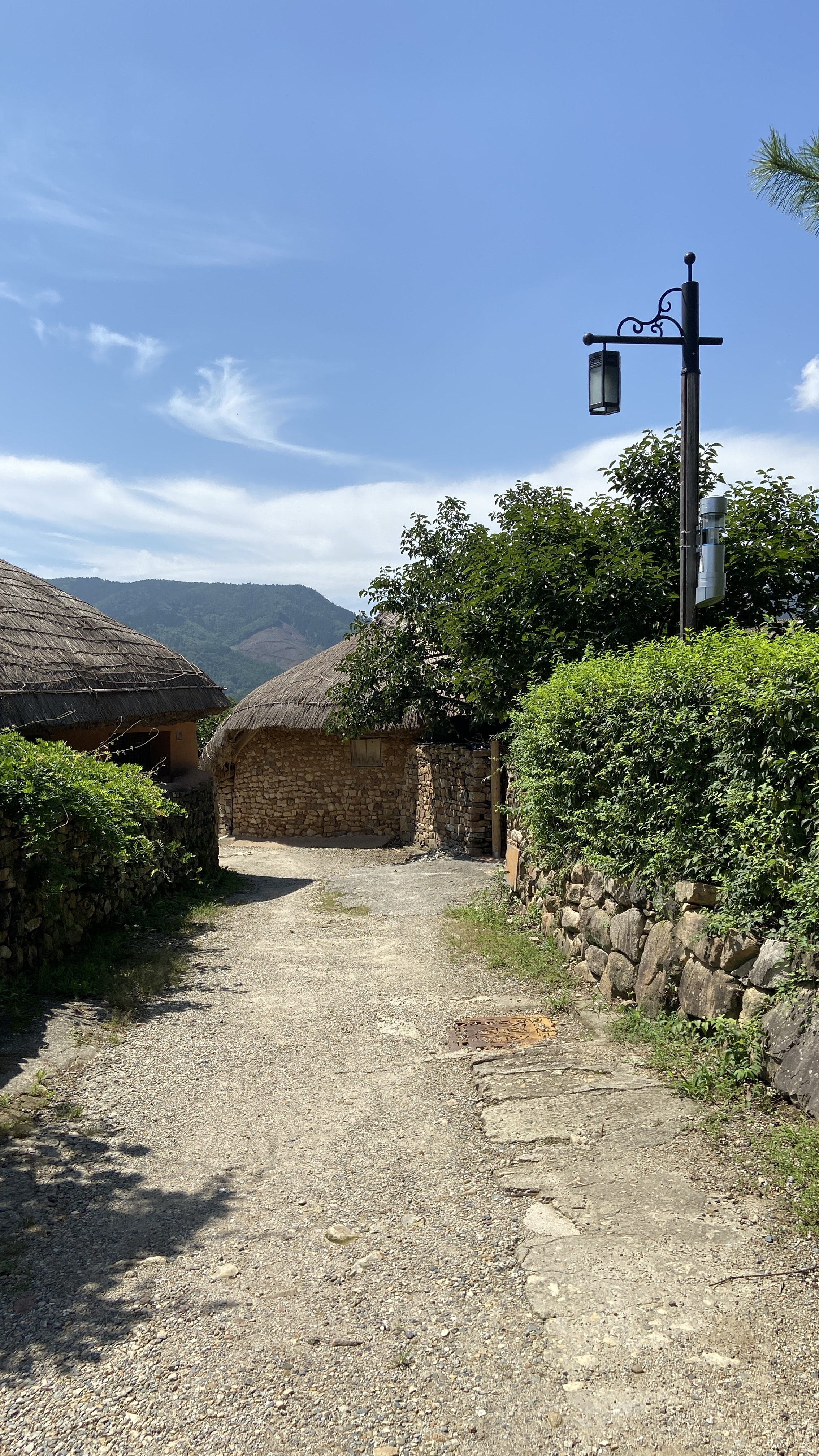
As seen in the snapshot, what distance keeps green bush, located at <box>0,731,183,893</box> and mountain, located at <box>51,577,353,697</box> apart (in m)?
83.1

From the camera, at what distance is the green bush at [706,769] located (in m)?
3.92

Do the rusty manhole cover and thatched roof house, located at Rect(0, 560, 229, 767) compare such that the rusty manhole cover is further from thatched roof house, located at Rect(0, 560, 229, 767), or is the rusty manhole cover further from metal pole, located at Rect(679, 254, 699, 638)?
thatched roof house, located at Rect(0, 560, 229, 767)

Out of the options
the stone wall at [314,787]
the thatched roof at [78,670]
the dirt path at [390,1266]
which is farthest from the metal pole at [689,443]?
the stone wall at [314,787]

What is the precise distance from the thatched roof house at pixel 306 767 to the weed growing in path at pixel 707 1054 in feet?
44.4

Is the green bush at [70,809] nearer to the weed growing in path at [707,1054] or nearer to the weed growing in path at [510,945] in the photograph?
the weed growing in path at [510,945]

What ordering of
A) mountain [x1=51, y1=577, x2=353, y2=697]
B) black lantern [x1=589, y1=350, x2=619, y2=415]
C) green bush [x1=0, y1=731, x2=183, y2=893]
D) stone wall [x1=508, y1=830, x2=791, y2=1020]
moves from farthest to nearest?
1. mountain [x1=51, y1=577, x2=353, y2=697]
2. black lantern [x1=589, y1=350, x2=619, y2=415]
3. green bush [x1=0, y1=731, x2=183, y2=893]
4. stone wall [x1=508, y1=830, x2=791, y2=1020]

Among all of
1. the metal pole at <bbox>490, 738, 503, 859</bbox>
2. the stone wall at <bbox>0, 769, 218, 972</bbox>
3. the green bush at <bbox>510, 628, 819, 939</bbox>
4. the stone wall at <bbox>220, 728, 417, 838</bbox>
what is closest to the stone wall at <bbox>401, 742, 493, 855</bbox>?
the metal pole at <bbox>490, 738, 503, 859</bbox>

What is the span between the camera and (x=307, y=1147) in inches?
160

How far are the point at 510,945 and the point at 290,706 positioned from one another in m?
13.1

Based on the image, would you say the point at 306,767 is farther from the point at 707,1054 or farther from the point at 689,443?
the point at 707,1054

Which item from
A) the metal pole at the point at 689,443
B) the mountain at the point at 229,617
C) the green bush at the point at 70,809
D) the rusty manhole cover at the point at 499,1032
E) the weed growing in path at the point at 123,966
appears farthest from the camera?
the mountain at the point at 229,617

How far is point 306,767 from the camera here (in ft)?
66.3

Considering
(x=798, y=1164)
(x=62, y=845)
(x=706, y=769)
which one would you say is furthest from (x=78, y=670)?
(x=798, y=1164)

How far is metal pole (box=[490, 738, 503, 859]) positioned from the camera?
14195 millimetres
